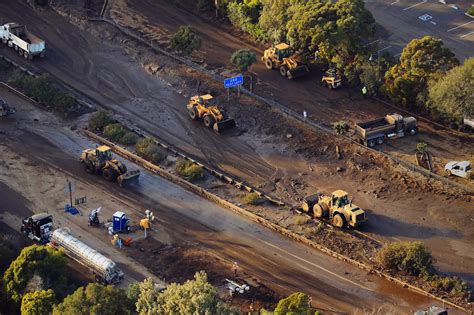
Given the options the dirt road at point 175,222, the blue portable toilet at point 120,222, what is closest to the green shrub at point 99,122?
the dirt road at point 175,222

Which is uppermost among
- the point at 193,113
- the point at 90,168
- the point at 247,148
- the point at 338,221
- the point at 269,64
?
the point at 269,64

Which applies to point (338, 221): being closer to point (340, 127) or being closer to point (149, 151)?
point (340, 127)

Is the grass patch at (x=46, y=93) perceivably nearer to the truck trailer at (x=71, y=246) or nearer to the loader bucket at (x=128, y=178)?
the loader bucket at (x=128, y=178)

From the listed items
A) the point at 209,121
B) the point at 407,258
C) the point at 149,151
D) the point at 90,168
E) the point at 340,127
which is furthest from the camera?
the point at 209,121

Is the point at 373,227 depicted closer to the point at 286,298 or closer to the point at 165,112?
the point at 286,298

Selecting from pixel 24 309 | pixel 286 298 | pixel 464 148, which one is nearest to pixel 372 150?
pixel 464 148

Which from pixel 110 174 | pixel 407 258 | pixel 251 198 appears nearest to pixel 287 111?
pixel 251 198
